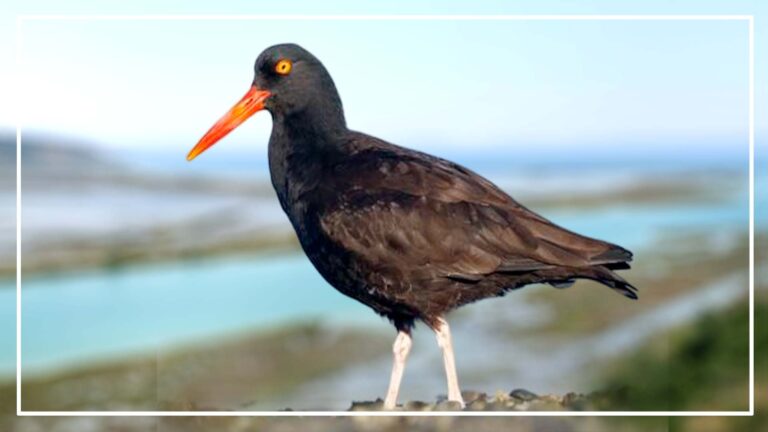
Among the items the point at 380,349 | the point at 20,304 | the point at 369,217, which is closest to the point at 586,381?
the point at 380,349

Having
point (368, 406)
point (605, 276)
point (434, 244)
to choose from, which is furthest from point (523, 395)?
point (434, 244)

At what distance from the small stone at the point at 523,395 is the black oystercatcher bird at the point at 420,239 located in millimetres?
713

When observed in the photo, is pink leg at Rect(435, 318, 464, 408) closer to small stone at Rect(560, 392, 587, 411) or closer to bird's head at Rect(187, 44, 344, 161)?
small stone at Rect(560, 392, 587, 411)

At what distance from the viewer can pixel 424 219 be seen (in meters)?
5.78

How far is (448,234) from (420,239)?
15cm

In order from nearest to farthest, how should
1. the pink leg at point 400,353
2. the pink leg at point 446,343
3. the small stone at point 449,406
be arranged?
1. the pink leg at point 446,343
2. the pink leg at point 400,353
3. the small stone at point 449,406

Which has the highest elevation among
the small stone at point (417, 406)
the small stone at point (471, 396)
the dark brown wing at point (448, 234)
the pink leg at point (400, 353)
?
the dark brown wing at point (448, 234)

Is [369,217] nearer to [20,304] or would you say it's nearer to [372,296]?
[372,296]

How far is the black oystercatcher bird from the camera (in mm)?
5750

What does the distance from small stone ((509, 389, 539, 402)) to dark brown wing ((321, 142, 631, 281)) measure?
1.19 m

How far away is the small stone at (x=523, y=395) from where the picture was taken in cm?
661

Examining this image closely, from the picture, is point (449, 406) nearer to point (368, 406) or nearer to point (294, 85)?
point (368, 406)

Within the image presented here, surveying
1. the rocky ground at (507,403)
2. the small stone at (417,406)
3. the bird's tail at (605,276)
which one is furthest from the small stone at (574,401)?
the bird's tail at (605,276)

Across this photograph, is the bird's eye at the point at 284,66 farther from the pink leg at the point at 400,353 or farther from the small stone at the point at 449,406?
the small stone at the point at 449,406
